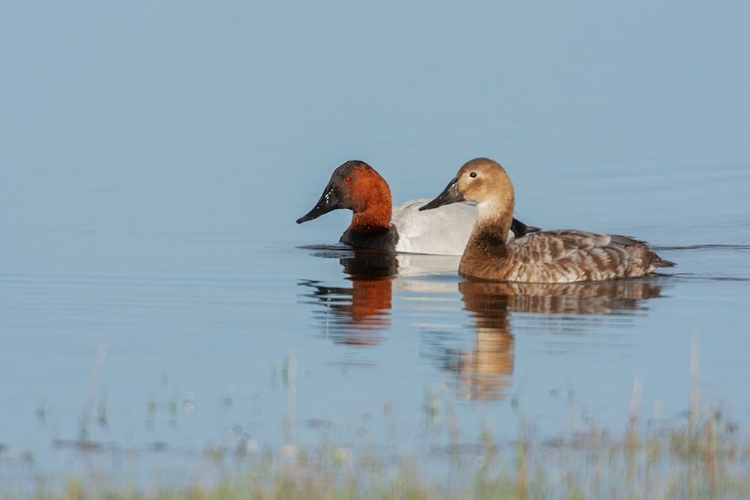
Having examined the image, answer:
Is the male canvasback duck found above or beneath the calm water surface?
above

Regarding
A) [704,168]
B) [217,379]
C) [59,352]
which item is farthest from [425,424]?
[704,168]

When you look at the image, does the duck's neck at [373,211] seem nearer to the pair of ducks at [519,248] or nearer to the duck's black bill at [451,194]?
the pair of ducks at [519,248]

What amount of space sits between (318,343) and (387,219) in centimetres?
671

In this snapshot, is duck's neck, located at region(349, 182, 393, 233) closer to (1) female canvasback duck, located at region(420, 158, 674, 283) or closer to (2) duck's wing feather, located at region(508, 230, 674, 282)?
(1) female canvasback duck, located at region(420, 158, 674, 283)

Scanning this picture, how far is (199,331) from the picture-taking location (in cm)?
1086

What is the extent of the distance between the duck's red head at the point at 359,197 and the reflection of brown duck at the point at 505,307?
365 centimetres

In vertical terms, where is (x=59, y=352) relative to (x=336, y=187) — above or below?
below

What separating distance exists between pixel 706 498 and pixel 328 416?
2.33m

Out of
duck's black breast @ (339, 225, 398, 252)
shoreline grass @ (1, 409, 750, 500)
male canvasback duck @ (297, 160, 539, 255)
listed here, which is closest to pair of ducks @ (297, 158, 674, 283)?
male canvasback duck @ (297, 160, 539, 255)

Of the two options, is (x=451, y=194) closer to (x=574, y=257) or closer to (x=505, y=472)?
(x=574, y=257)

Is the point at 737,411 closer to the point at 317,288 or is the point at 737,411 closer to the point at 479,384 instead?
the point at 479,384

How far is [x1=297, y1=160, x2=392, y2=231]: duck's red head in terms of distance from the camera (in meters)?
17.0

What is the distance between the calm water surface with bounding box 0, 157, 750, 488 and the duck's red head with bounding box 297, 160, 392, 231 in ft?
2.29

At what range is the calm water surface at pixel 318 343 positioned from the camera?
7977 mm
